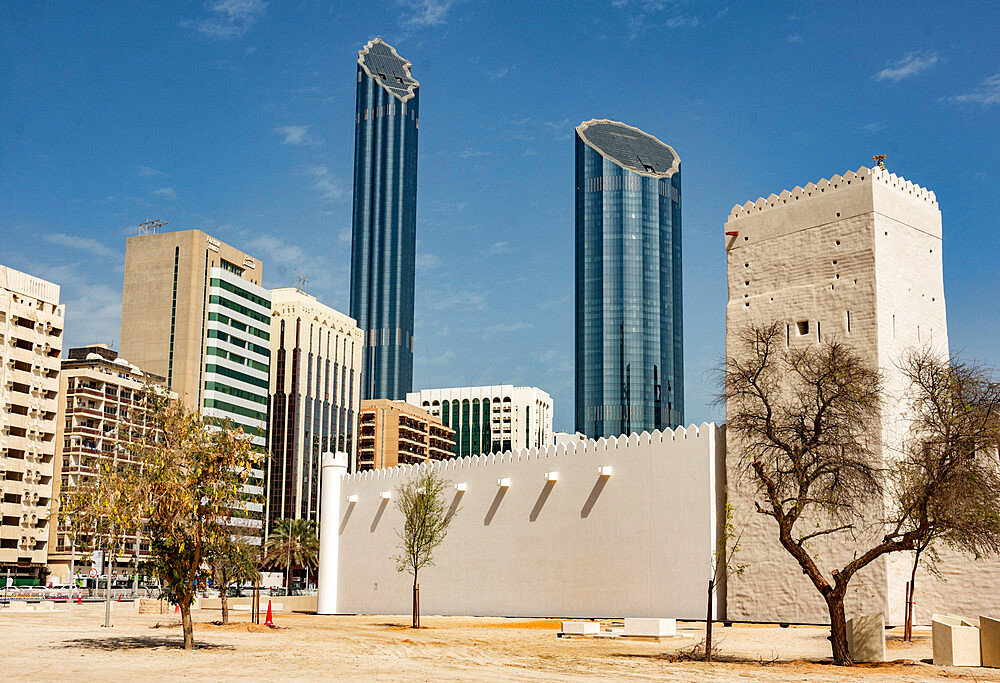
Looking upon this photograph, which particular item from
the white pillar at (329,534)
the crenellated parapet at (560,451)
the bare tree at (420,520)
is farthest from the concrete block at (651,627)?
the white pillar at (329,534)

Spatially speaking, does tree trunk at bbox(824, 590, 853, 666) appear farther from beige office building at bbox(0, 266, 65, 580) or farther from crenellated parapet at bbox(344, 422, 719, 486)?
beige office building at bbox(0, 266, 65, 580)

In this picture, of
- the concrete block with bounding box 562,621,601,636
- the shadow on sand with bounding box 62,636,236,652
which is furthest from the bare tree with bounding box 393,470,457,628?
the shadow on sand with bounding box 62,636,236,652

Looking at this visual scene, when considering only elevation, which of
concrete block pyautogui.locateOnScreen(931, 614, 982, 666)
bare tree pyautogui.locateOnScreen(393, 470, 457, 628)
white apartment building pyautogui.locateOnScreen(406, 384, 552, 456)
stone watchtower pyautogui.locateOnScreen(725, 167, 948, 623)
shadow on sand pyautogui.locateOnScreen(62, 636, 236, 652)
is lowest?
shadow on sand pyautogui.locateOnScreen(62, 636, 236, 652)

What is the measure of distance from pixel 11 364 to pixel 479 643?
67042 millimetres

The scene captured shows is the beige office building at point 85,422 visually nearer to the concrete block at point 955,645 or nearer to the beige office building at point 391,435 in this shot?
the beige office building at point 391,435

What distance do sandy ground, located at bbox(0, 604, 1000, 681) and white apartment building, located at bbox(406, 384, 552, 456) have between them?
148 m

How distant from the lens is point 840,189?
102 ft

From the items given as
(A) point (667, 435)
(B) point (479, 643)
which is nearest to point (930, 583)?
(A) point (667, 435)

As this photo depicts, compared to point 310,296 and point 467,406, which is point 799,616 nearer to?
point 310,296

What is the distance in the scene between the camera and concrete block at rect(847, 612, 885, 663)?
18.8 metres

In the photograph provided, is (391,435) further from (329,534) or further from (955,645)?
(955,645)

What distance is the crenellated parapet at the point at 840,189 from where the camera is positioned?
30609 millimetres

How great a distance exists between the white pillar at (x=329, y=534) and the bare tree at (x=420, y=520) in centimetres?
495

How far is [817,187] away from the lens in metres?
31.8
